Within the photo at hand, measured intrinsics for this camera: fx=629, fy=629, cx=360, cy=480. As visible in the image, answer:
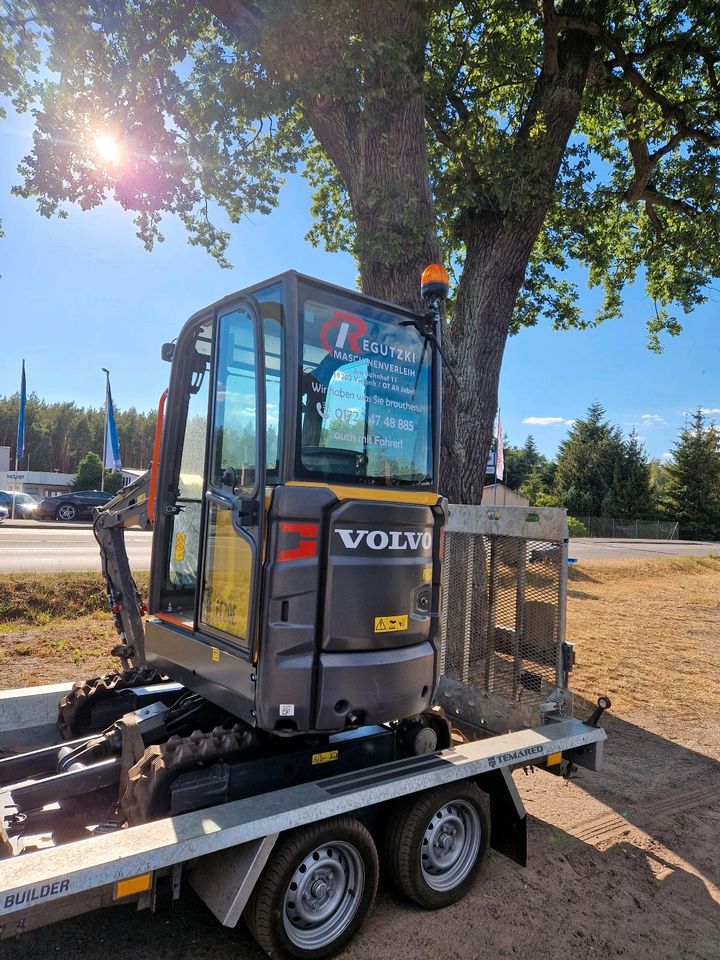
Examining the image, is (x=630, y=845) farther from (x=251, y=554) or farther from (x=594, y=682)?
(x=594, y=682)

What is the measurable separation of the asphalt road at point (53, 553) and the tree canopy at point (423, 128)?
5.76 m

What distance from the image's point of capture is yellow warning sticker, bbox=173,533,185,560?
12.5 feet

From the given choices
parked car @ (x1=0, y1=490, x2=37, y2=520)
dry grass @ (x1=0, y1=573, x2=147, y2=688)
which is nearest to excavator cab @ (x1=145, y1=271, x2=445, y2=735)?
dry grass @ (x1=0, y1=573, x2=147, y2=688)

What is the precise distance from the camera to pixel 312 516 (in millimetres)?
2924

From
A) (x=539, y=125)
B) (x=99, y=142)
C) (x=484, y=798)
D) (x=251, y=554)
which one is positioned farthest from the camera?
(x=99, y=142)

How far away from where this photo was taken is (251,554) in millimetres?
2980

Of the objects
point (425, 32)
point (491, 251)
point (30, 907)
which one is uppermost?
point (425, 32)

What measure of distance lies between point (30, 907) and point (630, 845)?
3599 mm

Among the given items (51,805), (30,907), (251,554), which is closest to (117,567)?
(51,805)

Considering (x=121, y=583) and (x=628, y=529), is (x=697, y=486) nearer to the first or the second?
(x=628, y=529)

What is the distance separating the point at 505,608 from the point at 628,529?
47596 mm

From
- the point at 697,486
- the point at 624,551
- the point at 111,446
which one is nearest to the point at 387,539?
the point at 111,446

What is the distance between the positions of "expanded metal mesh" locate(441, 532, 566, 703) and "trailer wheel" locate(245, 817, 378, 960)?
2.09 metres

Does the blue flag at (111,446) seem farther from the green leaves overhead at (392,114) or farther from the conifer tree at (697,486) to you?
the conifer tree at (697,486)
